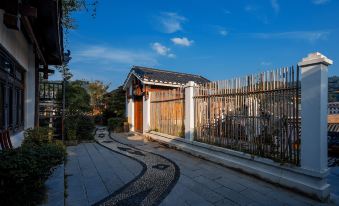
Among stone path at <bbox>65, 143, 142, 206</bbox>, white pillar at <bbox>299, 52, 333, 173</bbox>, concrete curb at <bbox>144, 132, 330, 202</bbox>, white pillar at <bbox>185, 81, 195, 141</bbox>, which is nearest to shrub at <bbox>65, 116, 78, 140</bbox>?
stone path at <bbox>65, 143, 142, 206</bbox>

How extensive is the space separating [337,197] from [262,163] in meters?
1.47

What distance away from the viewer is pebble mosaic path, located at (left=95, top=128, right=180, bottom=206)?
3961 millimetres

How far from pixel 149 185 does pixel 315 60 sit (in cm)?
414

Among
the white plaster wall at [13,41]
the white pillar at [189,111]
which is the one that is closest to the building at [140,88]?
the white pillar at [189,111]

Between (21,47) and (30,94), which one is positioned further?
(30,94)

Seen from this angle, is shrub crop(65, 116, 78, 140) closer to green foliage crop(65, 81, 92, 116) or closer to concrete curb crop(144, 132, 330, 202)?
green foliage crop(65, 81, 92, 116)

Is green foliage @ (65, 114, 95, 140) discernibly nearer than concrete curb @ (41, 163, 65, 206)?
No

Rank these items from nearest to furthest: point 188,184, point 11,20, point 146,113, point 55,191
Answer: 1. point 11,20
2. point 55,191
3. point 188,184
4. point 146,113

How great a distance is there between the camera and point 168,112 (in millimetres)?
9578

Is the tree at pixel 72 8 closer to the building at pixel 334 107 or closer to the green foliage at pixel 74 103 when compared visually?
the green foliage at pixel 74 103

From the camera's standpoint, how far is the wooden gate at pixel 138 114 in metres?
13.2

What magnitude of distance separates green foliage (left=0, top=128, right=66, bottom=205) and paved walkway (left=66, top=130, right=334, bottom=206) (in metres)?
0.83

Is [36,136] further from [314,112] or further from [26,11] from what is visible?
[314,112]

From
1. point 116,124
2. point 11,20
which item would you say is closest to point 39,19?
point 11,20
